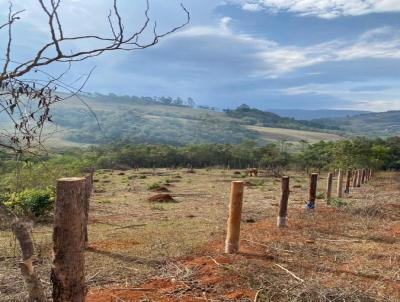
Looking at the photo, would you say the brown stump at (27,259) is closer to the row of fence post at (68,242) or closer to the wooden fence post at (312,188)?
the row of fence post at (68,242)

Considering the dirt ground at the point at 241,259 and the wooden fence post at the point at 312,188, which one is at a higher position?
the wooden fence post at the point at 312,188

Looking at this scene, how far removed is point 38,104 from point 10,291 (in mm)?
3625

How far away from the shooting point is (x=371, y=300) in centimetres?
549

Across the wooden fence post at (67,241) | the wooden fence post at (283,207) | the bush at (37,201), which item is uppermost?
the wooden fence post at (67,241)

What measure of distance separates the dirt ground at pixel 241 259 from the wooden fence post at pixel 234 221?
26 centimetres

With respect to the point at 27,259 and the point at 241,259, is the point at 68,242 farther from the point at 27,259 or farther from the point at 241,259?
the point at 241,259

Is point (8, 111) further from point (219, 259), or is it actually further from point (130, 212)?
point (130, 212)

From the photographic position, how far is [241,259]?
23.4 feet

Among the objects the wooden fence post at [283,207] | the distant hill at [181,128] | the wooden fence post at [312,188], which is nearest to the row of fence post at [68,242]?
the wooden fence post at [283,207]

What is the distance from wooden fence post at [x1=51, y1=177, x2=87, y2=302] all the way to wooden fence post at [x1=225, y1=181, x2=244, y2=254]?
4474 millimetres

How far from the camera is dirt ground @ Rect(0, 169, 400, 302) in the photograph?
18.6ft

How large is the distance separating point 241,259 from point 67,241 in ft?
13.5

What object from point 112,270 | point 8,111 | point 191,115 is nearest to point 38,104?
point 8,111

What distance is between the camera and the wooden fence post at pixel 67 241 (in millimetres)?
3471
